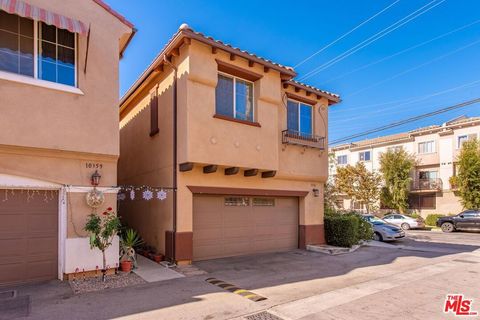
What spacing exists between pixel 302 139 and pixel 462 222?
17771 mm

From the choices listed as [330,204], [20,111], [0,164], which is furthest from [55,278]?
[330,204]

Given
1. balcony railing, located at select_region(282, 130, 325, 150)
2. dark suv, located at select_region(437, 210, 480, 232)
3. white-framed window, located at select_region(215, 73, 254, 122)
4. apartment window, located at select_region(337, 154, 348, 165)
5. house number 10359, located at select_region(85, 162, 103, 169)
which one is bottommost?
dark suv, located at select_region(437, 210, 480, 232)

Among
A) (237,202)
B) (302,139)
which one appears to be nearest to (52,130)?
(237,202)

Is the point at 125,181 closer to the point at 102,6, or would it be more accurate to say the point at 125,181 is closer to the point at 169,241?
the point at 169,241

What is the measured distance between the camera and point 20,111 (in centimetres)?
763

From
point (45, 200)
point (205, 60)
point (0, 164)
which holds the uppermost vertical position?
point (205, 60)

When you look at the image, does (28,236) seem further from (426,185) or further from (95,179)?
(426,185)

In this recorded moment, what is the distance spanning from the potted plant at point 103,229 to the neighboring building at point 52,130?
0.32 metres

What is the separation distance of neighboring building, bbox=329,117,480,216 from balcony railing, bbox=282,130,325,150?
16.1 m

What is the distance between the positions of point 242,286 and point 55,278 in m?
Answer: 4.71

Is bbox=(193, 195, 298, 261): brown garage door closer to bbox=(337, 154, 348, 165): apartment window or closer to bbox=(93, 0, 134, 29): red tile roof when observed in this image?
bbox=(93, 0, 134, 29): red tile roof

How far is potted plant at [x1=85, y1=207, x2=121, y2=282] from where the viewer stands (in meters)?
8.06

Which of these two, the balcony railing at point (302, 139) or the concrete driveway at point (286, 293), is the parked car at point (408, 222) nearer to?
the balcony railing at point (302, 139)

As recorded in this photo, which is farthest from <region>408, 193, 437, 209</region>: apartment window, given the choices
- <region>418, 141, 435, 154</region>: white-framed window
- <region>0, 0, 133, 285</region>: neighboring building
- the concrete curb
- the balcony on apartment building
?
<region>0, 0, 133, 285</region>: neighboring building
